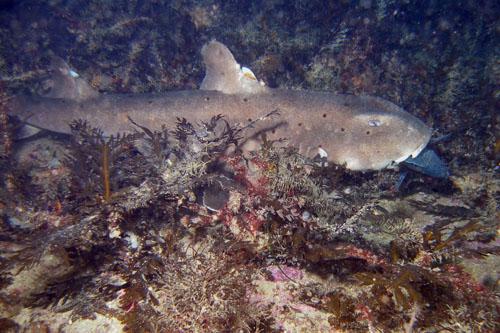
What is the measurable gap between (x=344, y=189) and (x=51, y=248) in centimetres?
410

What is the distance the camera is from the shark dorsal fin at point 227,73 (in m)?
5.52

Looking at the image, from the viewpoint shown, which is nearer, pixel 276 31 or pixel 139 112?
pixel 139 112

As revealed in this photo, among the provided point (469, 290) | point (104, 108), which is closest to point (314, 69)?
point (104, 108)

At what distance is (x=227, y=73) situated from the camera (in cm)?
567

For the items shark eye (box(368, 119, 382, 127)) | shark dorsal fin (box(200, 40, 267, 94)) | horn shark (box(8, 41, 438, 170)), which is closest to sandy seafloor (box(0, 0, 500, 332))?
horn shark (box(8, 41, 438, 170))

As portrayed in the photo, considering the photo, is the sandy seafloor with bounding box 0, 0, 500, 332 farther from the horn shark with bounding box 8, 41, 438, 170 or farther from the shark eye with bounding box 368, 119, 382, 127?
the shark eye with bounding box 368, 119, 382, 127

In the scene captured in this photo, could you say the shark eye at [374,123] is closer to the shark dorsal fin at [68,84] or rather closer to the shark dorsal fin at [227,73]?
the shark dorsal fin at [227,73]

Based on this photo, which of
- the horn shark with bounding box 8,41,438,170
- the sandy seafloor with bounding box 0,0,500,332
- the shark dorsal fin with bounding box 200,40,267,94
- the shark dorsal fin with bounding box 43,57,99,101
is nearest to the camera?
the sandy seafloor with bounding box 0,0,500,332

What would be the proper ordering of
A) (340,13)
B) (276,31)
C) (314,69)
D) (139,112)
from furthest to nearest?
1. (340,13)
2. (276,31)
3. (314,69)
4. (139,112)

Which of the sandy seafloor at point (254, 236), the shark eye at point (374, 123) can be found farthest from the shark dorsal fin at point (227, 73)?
the shark eye at point (374, 123)

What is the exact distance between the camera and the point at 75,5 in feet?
41.1

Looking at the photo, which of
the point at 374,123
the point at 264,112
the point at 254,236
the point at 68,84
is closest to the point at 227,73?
the point at 264,112

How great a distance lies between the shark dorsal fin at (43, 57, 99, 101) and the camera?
635cm

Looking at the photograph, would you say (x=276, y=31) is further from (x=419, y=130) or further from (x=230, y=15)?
(x=419, y=130)
